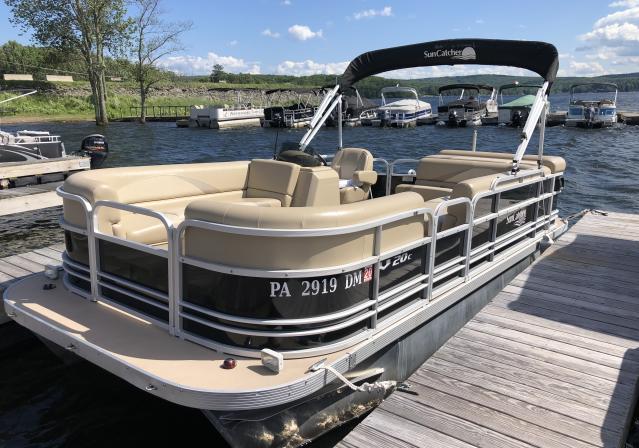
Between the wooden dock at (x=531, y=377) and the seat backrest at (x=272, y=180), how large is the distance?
204 cm

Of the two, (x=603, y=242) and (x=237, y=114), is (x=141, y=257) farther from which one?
(x=237, y=114)

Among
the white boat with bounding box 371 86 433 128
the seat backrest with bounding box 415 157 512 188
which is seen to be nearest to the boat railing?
the seat backrest with bounding box 415 157 512 188

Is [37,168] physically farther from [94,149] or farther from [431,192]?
[431,192]

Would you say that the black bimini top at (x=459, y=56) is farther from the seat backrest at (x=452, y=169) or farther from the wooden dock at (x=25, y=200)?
the wooden dock at (x=25, y=200)

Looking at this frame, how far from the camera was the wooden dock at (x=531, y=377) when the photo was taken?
3.16m

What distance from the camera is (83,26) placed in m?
40.1

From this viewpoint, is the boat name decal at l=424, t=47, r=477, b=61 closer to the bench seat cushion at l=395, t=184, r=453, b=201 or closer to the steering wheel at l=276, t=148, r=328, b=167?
the bench seat cushion at l=395, t=184, r=453, b=201

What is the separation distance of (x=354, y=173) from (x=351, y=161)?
308 mm

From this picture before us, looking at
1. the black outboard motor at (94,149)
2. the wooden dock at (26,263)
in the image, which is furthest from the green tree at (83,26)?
the wooden dock at (26,263)

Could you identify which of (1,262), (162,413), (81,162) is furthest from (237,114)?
(162,413)

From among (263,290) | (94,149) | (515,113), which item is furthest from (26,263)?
(515,113)

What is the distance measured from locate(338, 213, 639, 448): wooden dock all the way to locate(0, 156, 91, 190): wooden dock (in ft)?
38.3

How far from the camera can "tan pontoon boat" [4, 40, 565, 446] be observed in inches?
118

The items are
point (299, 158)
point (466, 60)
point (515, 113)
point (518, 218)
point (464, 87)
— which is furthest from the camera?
point (464, 87)
